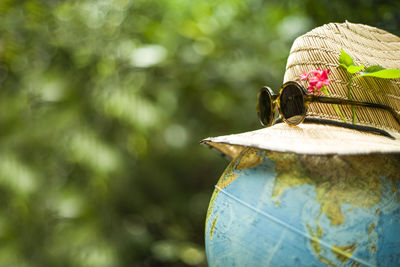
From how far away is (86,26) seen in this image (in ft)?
6.30

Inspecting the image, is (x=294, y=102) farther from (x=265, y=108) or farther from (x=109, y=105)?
(x=109, y=105)

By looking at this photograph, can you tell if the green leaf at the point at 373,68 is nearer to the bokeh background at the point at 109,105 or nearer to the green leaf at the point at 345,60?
the green leaf at the point at 345,60

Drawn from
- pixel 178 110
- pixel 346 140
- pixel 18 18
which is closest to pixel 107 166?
pixel 178 110

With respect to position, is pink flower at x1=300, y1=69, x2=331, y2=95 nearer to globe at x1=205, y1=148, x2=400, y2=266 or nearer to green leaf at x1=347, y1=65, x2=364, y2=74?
green leaf at x1=347, y1=65, x2=364, y2=74

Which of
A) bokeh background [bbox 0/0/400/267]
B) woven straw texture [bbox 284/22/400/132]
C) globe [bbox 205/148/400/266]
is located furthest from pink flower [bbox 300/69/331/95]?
bokeh background [bbox 0/0/400/267]

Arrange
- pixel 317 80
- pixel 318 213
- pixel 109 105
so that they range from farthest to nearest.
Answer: pixel 109 105 → pixel 317 80 → pixel 318 213

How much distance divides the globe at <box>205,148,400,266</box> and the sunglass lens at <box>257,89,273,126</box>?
0.15 meters

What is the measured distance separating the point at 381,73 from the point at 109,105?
1432 mm

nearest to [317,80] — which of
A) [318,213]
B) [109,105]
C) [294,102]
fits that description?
[294,102]

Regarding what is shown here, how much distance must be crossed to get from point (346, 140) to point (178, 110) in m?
1.55

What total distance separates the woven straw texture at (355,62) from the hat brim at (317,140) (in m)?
0.03

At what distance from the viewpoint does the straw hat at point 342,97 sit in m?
0.58

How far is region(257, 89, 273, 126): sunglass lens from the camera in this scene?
0.74 meters

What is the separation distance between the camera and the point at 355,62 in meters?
0.69
